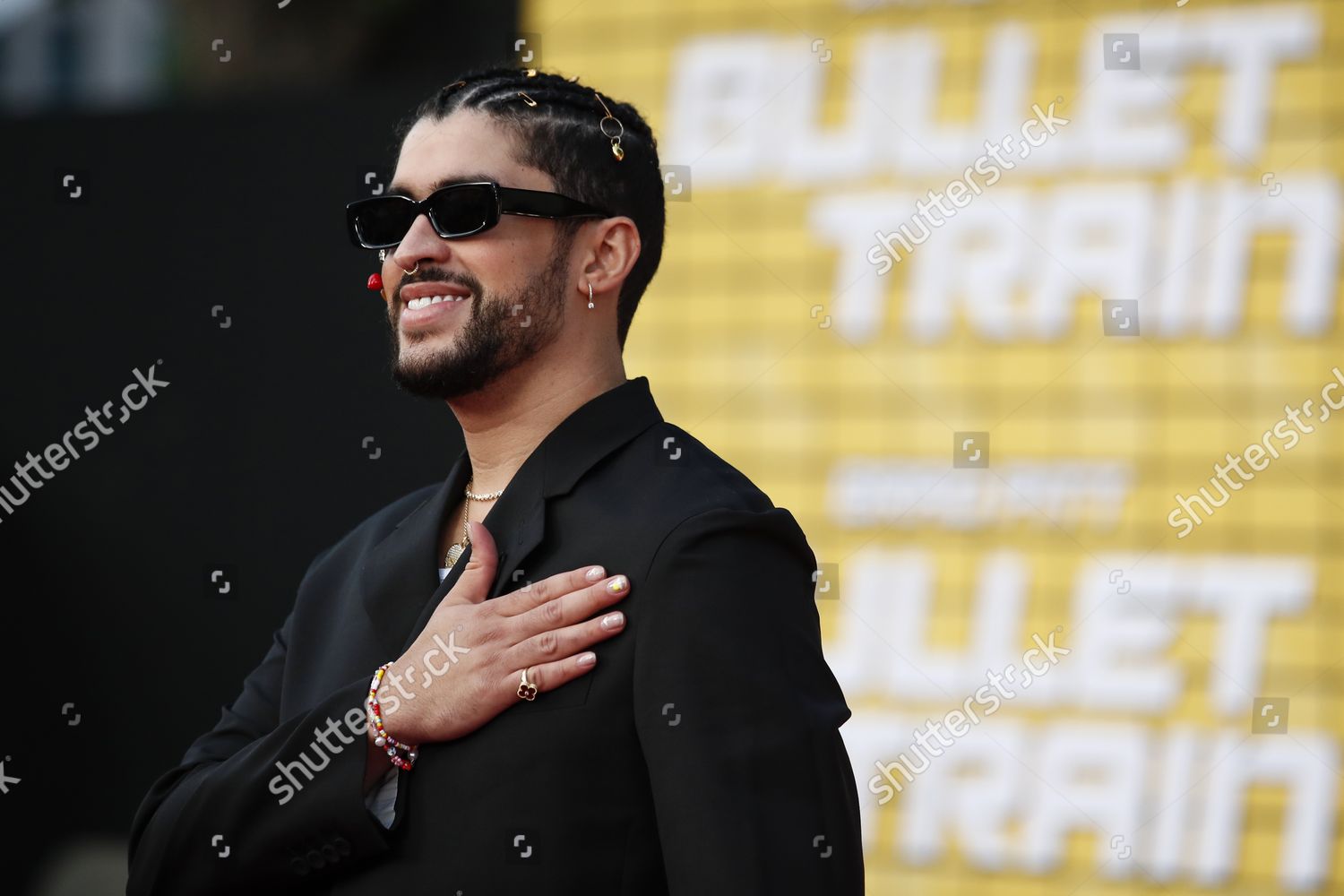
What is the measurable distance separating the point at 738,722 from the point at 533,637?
30 centimetres

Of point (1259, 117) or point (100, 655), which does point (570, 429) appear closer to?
point (1259, 117)

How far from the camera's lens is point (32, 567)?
24.1 ft

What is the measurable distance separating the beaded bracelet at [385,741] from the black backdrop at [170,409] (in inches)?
182

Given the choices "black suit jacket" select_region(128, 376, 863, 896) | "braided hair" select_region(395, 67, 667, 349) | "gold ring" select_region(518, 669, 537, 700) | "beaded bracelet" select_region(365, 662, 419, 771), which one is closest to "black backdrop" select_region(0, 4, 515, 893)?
"braided hair" select_region(395, 67, 667, 349)

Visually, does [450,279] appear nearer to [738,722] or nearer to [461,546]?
[461,546]

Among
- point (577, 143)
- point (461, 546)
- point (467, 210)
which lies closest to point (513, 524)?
point (461, 546)

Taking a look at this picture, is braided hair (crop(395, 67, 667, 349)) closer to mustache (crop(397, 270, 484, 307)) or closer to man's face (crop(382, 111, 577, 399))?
man's face (crop(382, 111, 577, 399))

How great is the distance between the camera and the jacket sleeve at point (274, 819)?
2037 millimetres

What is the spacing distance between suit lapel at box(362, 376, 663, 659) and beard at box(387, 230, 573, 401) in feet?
0.44

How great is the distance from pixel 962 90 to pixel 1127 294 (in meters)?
1.14

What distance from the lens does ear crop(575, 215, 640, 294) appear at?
2.41 metres

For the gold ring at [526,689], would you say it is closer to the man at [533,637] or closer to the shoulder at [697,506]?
the man at [533,637]

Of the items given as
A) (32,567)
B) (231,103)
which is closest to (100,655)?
(32,567)

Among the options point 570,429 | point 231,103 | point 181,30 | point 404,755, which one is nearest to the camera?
point 404,755
